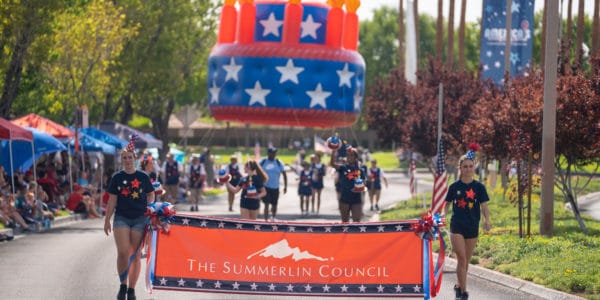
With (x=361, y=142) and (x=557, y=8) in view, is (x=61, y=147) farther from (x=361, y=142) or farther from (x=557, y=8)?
(x=361, y=142)

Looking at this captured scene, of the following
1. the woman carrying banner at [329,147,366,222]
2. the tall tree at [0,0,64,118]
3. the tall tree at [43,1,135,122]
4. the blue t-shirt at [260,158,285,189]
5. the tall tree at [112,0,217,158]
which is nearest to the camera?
the woman carrying banner at [329,147,366,222]

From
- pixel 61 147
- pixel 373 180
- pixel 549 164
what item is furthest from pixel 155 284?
pixel 373 180

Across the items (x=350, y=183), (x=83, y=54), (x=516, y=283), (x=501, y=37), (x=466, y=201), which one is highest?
(x=501, y=37)

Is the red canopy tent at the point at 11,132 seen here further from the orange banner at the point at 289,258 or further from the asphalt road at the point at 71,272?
the orange banner at the point at 289,258

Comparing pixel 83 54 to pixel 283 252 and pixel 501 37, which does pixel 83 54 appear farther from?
pixel 283 252

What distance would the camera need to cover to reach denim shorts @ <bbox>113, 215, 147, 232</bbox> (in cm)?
1322

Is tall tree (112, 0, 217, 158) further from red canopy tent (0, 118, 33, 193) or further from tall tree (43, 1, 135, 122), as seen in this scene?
red canopy tent (0, 118, 33, 193)

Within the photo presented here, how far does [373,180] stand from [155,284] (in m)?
23.0

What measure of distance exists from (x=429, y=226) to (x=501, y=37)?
1113 inches

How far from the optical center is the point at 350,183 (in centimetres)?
1994

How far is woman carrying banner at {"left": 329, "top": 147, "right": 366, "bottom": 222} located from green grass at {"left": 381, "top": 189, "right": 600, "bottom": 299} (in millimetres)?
2220

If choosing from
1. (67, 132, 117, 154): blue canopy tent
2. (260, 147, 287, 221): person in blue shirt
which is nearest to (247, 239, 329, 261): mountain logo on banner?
(260, 147, 287, 221): person in blue shirt

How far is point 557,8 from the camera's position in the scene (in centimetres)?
2023

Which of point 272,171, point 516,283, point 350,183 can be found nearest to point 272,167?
point 272,171
